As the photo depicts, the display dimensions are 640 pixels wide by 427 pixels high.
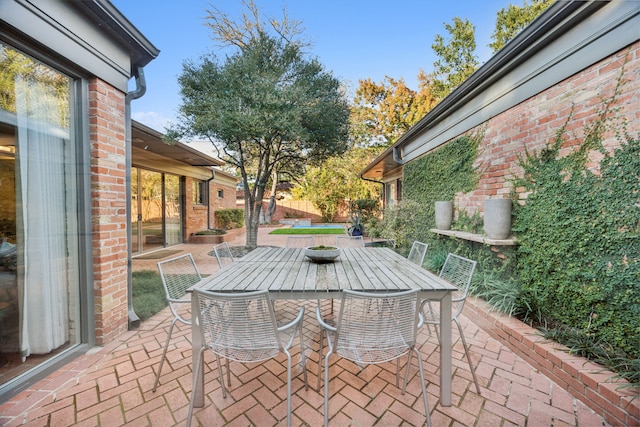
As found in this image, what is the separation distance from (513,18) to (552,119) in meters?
15.5

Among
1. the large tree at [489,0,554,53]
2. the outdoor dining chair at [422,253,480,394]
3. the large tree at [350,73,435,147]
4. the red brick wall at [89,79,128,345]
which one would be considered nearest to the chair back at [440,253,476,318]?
the outdoor dining chair at [422,253,480,394]

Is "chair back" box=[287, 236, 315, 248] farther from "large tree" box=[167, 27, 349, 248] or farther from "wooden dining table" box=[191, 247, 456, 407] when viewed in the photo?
"large tree" box=[167, 27, 349, 248]

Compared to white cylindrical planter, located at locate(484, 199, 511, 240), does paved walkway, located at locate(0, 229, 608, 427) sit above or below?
below

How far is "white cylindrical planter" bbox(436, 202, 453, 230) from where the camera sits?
462 centimetres

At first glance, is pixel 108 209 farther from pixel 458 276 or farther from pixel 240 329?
pixel 458 276

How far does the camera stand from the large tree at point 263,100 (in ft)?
16.8

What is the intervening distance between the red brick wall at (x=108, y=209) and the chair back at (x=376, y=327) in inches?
91.2

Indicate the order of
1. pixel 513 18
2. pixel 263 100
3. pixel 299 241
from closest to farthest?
pixel 299 241 < pixel 263 100 < pixel 513 18

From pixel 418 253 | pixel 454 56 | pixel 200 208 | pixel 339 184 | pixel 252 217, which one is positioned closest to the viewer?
pixel 418 253

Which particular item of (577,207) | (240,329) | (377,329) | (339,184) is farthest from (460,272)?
(339,184)

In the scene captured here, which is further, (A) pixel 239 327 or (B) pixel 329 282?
(B) pixel 329 282

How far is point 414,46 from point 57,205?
879 cm

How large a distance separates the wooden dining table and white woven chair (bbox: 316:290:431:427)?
20 centimetres

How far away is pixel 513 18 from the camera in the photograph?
43.6ft
